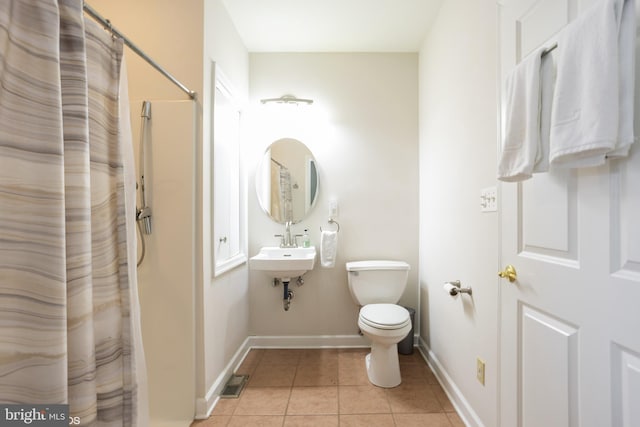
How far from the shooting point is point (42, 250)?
0.63 metres

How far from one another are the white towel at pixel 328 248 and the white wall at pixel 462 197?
754 mm

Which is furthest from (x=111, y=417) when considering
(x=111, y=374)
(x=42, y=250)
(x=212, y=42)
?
(x=212, y=42)

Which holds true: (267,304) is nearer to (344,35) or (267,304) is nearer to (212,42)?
(212,42)

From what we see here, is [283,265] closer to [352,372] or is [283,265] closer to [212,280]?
[212,280]

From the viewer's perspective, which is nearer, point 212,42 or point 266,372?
point 212,42

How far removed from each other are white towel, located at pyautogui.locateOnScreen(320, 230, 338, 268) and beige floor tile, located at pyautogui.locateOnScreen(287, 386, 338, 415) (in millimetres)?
860

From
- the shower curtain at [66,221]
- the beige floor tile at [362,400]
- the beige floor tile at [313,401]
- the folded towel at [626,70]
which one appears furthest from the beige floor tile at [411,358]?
the folded towel at [626,70]

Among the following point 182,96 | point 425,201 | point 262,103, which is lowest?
point 425,201

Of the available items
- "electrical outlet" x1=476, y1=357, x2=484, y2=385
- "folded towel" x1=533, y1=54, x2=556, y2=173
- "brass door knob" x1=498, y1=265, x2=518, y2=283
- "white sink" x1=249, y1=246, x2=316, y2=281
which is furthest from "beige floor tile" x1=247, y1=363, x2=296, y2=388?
"folded towel" x1=533, y1=54, x2=556, y2=173

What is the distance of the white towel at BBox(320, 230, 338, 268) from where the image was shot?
2236 mm

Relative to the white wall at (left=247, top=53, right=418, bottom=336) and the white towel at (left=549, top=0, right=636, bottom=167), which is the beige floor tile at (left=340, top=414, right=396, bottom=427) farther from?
the white towel at (left=549, top=0, right=636, bottom=167)

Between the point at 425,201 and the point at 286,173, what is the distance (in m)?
1.21

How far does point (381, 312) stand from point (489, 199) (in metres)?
1.01

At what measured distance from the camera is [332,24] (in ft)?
6.73
